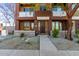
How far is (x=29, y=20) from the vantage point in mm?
22719

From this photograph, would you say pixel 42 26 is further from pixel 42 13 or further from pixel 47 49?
pixel 47 49

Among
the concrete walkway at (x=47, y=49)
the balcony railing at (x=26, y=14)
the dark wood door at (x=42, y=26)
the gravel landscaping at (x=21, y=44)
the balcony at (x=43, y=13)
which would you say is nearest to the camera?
the concrete walkway at (x=47, y=49)

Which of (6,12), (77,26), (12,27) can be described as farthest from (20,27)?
(77,26)

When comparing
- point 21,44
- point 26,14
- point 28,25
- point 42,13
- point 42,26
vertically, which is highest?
point 42,13

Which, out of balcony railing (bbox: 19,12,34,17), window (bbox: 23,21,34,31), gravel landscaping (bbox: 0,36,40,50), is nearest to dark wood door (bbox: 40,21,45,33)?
window (bbox: 23,21,34,31)

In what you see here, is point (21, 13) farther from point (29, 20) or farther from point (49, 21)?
point (49, 21)

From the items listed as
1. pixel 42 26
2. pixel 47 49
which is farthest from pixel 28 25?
pixel 47 49

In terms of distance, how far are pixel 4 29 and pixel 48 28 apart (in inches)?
204

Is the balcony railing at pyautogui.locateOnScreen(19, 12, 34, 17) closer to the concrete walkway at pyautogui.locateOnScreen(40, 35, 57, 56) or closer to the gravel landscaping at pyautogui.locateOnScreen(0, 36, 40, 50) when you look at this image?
the gravel landscaping at pyautogui.locateOnScreen(0, 36, 40, 50)

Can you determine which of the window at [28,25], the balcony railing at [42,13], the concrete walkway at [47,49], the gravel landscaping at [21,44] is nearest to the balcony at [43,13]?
the balcony railing at [42,13]

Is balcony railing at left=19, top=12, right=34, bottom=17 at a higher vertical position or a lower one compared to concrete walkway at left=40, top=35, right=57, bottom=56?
higher

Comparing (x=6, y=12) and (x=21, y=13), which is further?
(x=6, y=12)

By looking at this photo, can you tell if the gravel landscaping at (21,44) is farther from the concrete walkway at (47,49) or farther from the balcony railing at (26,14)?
the balcony railing at (26,14)

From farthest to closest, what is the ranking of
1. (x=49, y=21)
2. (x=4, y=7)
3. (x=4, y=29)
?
(x=4, y=7) < (x=49, y=21) < (x=4, y=29)
